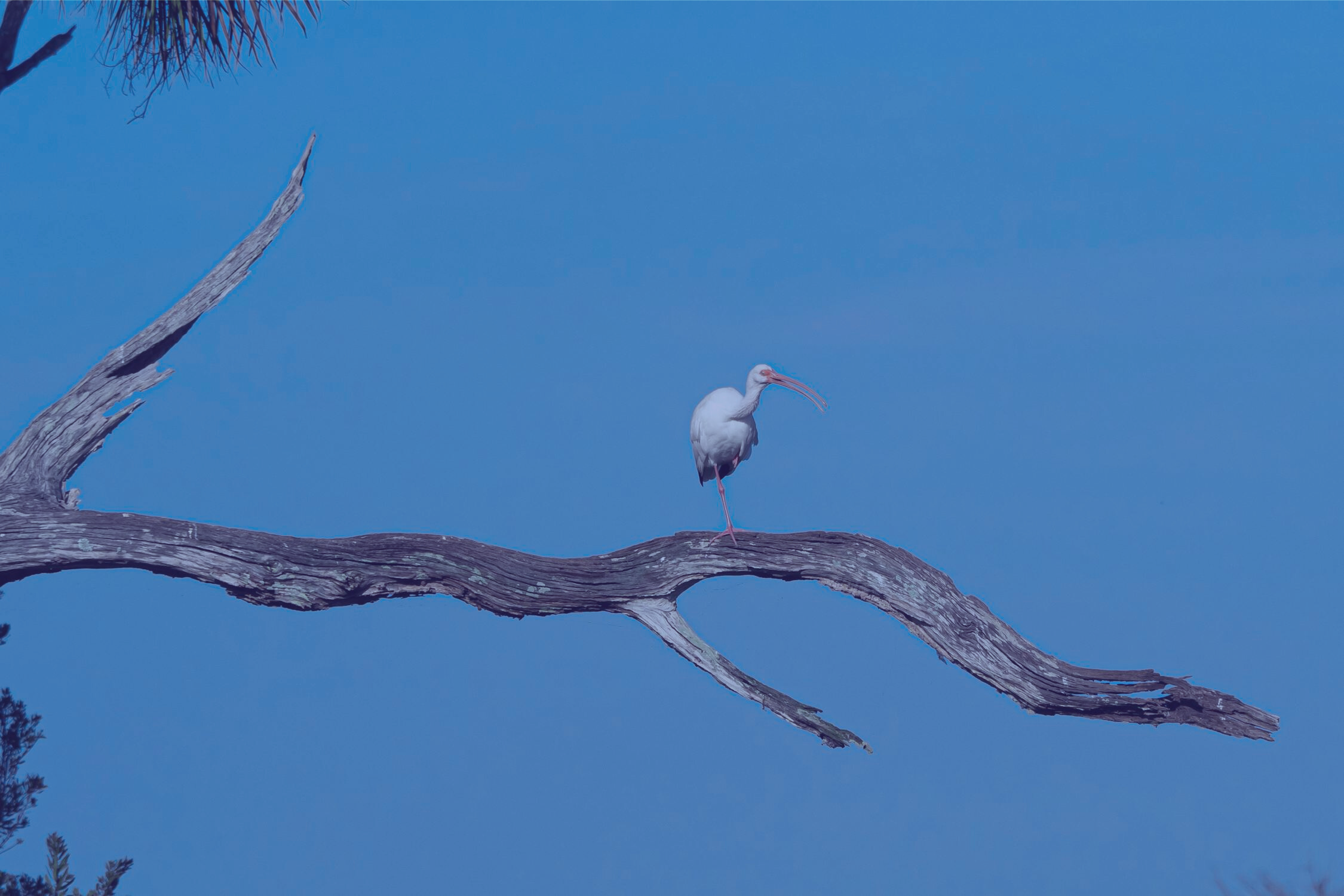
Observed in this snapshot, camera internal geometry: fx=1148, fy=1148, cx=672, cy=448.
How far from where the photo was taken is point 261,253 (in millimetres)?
6559

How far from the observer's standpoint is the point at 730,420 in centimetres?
677

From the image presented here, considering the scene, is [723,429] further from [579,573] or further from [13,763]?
[13,763]

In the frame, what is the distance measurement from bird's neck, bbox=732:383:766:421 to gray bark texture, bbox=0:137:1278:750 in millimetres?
1053

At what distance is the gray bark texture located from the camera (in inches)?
222

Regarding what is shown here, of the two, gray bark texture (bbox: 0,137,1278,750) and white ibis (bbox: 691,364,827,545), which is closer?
gray bark texture (bbox: 0,137,1278,750)

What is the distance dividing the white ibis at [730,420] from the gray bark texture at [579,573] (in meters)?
0.90

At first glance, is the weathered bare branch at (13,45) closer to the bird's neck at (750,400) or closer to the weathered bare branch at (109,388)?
the weathered bare branch at (109,388)

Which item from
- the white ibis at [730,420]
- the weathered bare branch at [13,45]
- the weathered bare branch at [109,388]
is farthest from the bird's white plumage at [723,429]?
the weathered bare branch at [13,45]

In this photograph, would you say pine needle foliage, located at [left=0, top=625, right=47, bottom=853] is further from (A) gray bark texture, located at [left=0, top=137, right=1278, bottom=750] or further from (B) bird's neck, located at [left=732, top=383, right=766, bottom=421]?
(B) bird's neck, located at [left=732, top=383, right=766, bottom=421]

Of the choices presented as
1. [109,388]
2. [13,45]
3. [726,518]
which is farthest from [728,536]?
[13,45]

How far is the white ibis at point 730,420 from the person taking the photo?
6727mm

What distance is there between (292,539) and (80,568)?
45.6 inches

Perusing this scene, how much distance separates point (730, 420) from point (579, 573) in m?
1.53

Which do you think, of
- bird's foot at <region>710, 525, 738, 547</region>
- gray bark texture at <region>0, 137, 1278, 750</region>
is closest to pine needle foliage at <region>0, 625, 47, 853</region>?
gray bark texture at <region>0, 137, 1278, 750</region>
